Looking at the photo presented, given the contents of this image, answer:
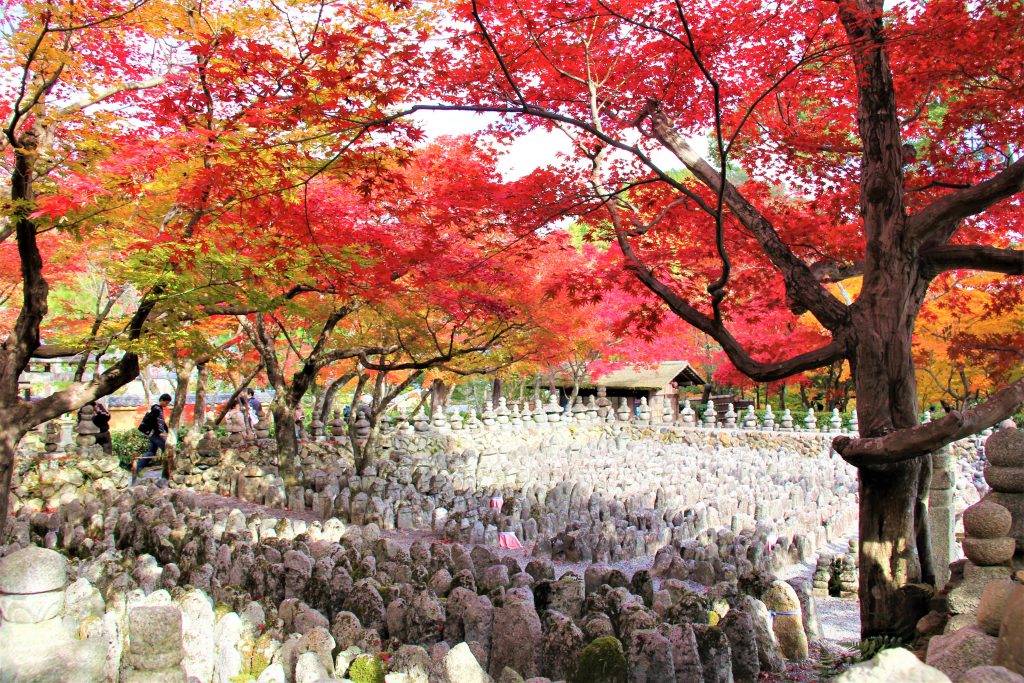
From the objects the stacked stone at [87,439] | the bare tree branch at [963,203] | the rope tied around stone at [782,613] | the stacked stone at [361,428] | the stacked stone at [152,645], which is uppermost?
the bare tree branch at [963,203]

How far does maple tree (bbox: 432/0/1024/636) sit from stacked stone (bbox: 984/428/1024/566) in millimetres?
336

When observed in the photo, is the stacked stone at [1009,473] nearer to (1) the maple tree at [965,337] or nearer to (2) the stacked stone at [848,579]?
(2) the stacked stone at [848,579]

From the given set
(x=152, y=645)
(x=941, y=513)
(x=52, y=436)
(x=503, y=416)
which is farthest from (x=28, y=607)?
(x=503, y=416)

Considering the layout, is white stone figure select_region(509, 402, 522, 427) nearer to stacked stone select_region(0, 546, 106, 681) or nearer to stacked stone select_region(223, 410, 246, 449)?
stacked stone select_region(223, 410, 246, 449)

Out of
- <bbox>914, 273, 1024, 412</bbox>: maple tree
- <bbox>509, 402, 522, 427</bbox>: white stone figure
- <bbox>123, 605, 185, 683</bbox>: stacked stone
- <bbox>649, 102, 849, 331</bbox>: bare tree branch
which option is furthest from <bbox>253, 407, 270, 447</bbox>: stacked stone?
<bbox>914, 273, 1024, 412</bbox>: maple tree

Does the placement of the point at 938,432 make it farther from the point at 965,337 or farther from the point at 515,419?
the point at 515,419

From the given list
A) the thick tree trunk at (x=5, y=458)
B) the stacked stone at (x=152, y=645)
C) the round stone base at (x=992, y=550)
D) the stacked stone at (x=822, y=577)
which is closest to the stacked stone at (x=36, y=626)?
the stacked stone at (x=152, y=645)

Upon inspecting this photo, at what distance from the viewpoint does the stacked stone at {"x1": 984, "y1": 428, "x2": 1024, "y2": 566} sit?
4.61m

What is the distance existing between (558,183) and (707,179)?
1.97 m

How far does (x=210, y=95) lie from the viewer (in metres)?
6.84

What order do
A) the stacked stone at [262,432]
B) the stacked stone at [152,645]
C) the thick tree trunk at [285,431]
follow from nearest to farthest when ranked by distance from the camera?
the stacked stone at [152,645], the thick tree trunk at [285,431], the stacked stone at [262,432]

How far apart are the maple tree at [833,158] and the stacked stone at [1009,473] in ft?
1.10

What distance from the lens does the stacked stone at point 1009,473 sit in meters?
4.61

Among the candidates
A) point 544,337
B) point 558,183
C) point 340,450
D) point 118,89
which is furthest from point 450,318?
point 118,89
